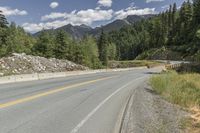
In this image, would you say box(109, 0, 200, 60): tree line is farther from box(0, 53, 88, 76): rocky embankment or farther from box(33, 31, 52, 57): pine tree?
box(0, 53, 88, 76): rocky embankment

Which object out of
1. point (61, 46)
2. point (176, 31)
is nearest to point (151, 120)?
point (61, 46)

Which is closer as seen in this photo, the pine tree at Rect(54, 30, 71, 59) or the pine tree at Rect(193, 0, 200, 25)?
the pine tree at Rect(54, 30, 71, 59)

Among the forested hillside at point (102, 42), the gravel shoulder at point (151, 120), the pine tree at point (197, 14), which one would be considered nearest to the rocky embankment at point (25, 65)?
the gravel shoulder at point (151, 120)

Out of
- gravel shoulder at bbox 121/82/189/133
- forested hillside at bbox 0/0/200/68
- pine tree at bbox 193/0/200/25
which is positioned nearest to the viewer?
gravel shoulder at bbox 121/82/189/133

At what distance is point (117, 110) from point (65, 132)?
4.96 meters

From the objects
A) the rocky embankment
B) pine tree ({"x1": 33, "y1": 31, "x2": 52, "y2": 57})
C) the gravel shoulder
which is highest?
pine tree ({"x1": 33, "y1": 31, "x2": 52, "y2": 57})

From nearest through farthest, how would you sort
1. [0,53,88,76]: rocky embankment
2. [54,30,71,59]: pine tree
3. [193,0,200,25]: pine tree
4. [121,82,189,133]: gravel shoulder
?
1. [121,82,189,133]: gravel shoulder
2. [0,53,88,76]: rocky embankment
3. [54,30,71,59]: pine tree
4. [193,0,200,25]: pine tree

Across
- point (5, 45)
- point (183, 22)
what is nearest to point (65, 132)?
point (5, 45)

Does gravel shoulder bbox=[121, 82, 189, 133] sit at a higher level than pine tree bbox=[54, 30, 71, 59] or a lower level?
lower

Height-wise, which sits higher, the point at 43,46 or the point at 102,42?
the point at 102,42

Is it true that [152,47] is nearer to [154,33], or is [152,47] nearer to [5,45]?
[154,33]

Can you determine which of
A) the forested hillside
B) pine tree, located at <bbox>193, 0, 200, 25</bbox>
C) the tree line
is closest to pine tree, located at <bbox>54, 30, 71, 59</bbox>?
the forested hillside

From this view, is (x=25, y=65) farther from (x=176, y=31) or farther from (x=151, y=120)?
(x=176, y=31)

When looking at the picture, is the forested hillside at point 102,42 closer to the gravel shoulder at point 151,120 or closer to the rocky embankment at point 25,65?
the rocky embankment at point 25,65
